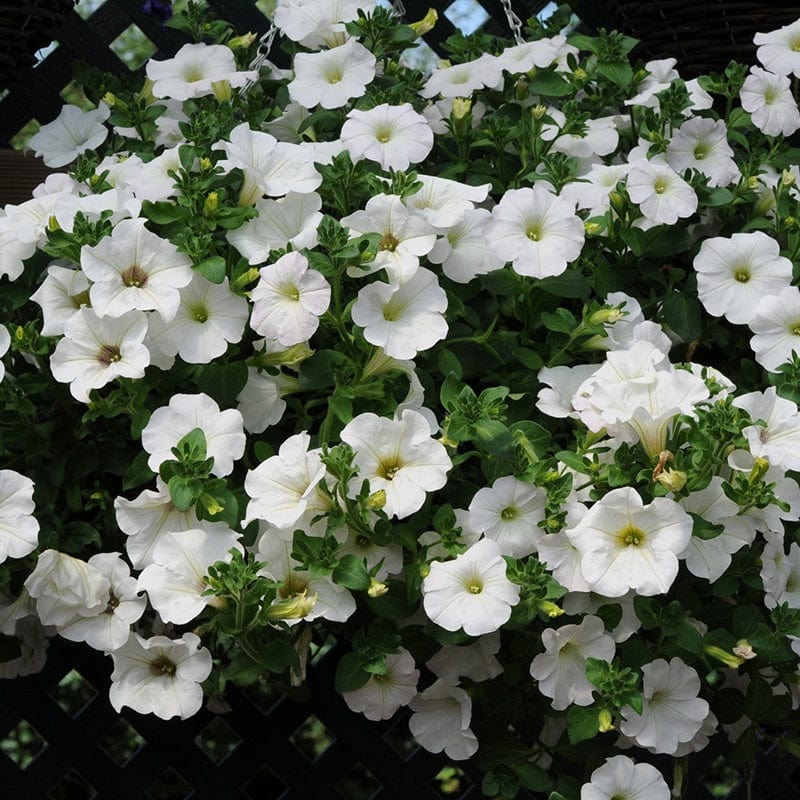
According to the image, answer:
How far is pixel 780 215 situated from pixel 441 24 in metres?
0.71

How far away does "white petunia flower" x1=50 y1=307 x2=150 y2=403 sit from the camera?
1.03 metres

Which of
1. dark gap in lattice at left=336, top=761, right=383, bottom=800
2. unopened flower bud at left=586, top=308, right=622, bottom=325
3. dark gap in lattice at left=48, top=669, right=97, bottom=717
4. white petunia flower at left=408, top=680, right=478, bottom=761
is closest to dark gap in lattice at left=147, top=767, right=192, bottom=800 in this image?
dark gap in lattice at left=48, top=669, right=97, bottom=717

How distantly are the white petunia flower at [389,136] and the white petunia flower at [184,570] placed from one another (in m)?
0.42

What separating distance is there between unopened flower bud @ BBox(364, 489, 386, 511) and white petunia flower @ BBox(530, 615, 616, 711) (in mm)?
187

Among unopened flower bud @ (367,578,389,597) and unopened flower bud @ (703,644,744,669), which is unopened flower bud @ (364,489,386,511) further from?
unopened flower bud @ (703,644,744,669)

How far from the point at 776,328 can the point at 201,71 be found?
0.72m

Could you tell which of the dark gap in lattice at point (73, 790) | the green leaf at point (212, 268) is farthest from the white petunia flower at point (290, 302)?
the dark gap in lattice at point (73, 790)

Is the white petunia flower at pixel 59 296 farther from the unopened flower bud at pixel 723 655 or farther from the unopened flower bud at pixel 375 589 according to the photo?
the unopened flower bud at pixel 723 655

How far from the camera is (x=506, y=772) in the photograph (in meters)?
1.18

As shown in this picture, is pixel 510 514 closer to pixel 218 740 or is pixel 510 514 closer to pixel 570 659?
pixel 570 659


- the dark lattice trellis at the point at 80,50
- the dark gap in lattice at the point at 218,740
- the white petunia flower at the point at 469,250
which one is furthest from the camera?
the dark gap in lattice at the point at 218,740

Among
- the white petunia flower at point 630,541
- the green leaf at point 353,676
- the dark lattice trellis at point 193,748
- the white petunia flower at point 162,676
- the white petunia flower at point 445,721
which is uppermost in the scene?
the white petunia flower at point 162,676

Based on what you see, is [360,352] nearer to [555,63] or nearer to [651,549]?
[651,549]

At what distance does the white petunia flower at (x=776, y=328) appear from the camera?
1138mm
